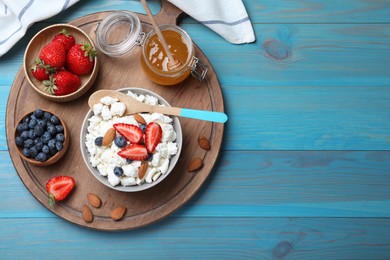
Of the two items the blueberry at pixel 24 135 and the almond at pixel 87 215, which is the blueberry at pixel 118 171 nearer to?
the almond at pixel 87 215

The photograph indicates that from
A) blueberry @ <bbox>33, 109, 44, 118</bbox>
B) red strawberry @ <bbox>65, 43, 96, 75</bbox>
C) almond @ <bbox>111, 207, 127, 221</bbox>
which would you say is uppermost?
red strawberry @ <bbox>65, 43, 96, 75</bbox>

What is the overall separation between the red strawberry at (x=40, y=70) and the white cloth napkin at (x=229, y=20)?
0.50 m

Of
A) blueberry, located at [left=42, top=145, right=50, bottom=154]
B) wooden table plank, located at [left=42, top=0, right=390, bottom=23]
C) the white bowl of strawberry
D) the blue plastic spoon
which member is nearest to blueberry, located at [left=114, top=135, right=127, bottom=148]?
the white bowl of strawberry

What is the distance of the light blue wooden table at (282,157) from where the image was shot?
5.11 feet

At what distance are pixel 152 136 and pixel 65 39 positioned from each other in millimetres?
419

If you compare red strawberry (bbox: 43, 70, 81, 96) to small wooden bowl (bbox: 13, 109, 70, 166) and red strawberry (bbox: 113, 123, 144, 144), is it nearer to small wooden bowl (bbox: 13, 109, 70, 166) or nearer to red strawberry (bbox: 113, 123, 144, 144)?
small wooden bowl (bbox: 13, 109, 70, 166)

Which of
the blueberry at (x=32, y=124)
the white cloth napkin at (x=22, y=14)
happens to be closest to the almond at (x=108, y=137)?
the blueberry at (x=32, y=124)

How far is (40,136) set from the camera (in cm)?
142

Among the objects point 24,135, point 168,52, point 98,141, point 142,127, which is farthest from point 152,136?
point 24,135

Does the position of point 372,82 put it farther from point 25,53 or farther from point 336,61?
point 25,53

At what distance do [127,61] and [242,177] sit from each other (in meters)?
0.53

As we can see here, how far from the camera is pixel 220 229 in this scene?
158 centimetres

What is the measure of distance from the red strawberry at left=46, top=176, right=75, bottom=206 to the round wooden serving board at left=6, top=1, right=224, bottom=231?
3cm

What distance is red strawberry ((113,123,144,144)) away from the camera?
1.38 metres
